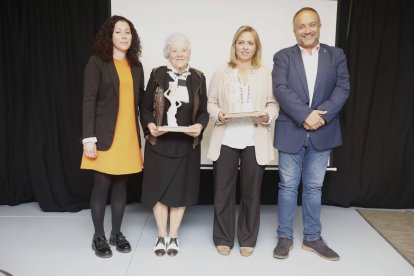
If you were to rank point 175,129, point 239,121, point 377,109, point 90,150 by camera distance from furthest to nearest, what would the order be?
point 377,109, point 239,121, point 90,150, point 175,129

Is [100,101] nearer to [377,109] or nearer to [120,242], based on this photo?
[120,242]

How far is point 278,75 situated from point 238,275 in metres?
1.30

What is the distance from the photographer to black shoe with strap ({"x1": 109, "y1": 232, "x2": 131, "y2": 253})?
2.84 m

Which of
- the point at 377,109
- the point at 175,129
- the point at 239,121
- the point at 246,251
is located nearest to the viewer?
the point at 175,129

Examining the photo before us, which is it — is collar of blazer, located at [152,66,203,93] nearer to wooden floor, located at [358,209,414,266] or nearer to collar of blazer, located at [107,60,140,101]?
collar of blazer, located at [107,60,140,101]

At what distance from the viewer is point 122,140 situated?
267 centimetres

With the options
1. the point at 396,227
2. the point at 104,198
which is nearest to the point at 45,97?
the point at 104,198

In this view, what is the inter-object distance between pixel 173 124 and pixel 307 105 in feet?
2.86

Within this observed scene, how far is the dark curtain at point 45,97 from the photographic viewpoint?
3.53 metres

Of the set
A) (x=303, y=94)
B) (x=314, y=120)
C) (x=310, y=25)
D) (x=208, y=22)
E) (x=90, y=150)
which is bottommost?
(x=90, y=150)

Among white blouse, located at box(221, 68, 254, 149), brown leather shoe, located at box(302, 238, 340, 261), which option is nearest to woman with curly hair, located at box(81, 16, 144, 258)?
white blouse, located at box(221, 68, 254, 149)

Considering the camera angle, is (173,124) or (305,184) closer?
(173,124)

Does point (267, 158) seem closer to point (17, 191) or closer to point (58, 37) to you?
point (58, 37)

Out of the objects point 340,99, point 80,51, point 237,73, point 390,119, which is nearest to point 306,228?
point 340,99
